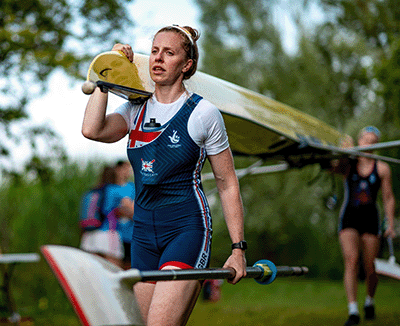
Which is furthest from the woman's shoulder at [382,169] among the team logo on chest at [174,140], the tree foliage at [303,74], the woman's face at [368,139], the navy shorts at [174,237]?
the tree foliage at [303,74]

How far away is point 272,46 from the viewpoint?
17.2m

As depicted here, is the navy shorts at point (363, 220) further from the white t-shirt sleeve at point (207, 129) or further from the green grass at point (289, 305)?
the white t-shirt sleeve at point (207, 129)

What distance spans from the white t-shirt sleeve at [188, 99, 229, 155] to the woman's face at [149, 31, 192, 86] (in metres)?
0.20

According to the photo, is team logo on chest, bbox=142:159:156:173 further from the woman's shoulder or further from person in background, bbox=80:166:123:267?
the woman's shoulder

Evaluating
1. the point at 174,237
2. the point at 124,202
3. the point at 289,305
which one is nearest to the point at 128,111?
Result: the point at 174,237

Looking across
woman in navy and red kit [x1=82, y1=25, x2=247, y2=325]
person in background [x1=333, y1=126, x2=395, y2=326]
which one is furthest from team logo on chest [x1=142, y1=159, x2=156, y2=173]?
person in background [x1=333, y1=126, x2=395, y2=326]

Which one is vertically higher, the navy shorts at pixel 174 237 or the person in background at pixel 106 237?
the navy shorts at pixel 174 237

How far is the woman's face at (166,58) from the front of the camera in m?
2.49

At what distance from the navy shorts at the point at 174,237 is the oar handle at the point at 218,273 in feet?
0.62

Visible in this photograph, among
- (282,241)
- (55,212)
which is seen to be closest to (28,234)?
(55,212)

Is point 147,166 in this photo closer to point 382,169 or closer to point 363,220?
point 363,220

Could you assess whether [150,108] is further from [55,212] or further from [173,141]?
[55,212]

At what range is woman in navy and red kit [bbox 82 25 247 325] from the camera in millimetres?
2424

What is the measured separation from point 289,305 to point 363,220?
3.89 meters
